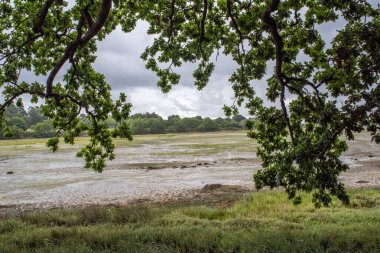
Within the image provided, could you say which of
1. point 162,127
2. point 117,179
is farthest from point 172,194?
point 162,127

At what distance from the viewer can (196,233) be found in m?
10.6

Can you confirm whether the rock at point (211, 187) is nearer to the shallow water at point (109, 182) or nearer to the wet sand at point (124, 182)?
the wet sand at point (124, 182)

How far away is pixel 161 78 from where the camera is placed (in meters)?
14.7

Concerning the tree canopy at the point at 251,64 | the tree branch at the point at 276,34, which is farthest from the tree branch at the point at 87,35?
the tree branch at the point at 276,34

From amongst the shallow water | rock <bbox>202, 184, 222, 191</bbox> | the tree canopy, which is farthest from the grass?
rock <bbox>202, 184, 222, 191</bbox>

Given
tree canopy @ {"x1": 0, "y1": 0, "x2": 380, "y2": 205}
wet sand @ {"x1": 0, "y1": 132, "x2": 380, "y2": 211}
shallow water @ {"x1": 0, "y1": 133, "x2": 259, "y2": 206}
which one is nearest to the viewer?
tree canopy @ {"x1": 0, "y1": 0, "x2": 380, "y2": 205}

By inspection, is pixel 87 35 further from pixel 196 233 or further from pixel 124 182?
pixel 124 182

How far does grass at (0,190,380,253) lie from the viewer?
902cm

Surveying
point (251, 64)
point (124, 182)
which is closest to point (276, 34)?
point (251, 64)

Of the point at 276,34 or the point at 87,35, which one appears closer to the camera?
the point at 276,34

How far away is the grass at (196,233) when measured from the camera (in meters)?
9.02

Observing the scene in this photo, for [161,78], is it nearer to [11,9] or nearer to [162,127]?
[11,9]

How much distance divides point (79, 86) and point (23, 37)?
2.66 metres

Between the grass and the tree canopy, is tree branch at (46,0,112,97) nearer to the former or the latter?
the tree canopy
